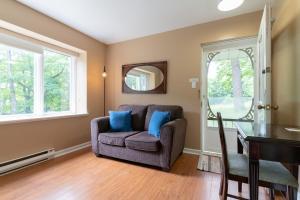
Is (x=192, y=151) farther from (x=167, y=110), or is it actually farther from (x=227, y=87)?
(x=227, y=87)

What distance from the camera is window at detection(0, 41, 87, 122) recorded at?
242 centimetres

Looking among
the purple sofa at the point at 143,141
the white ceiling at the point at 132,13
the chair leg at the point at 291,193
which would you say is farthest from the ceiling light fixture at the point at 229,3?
the chair leg at the point at 291,193

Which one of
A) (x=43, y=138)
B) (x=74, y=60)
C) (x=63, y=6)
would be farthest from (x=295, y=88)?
(x=74, y=60)

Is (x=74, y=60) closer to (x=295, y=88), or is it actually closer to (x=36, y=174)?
(x=36, y=174)

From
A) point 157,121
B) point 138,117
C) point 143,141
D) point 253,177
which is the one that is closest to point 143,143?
point 143,141

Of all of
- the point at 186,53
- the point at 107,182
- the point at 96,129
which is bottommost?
the point at 107,182

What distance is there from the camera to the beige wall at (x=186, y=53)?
278 centimetres

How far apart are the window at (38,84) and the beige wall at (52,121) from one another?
0.19 metres

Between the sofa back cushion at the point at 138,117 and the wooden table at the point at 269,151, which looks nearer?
the wooden table at the point at 269,151

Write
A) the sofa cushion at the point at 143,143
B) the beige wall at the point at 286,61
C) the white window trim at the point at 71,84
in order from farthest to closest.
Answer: the white window trim at the point at 71,84, the sofa cushion at the point at 143,143, the beige wall at the point at 286,61

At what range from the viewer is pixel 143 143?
2.35 m

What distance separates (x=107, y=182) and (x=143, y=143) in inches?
25.9

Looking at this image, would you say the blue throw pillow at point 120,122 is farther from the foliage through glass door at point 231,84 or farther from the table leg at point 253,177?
the table leg at point 253,177

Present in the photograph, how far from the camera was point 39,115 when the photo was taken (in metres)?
2.80
